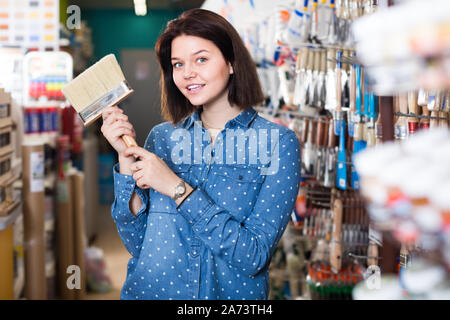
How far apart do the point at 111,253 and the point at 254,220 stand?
3.75m

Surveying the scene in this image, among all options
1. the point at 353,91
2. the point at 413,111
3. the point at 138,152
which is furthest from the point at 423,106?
the point at 138,152

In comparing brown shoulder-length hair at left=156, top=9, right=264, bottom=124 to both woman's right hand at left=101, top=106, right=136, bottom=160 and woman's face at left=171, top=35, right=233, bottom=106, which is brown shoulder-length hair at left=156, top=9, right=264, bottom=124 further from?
woman's right hand at left=101, top=106, right=136, bottom=160

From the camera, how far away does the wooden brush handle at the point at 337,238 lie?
222 centimetres

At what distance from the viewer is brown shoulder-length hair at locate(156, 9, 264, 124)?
4.42 ft

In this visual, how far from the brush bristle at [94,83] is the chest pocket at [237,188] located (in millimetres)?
348

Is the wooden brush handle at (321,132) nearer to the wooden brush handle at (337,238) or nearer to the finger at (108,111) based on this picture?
the wooden brush handle at (337,238)

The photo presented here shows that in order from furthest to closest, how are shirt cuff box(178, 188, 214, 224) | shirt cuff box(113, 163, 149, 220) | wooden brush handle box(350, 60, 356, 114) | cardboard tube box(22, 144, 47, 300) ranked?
1. cardboard tube box(22, 144, 47, 300)
2. wooden brush handle box(350, 60, 356, 114)
3. shirt cuff box(113, 163, 149, 220)
4. shirt cuff box(178, 188, 214, 224)

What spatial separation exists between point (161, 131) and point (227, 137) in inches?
7.8

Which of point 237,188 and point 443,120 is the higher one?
point 443,120

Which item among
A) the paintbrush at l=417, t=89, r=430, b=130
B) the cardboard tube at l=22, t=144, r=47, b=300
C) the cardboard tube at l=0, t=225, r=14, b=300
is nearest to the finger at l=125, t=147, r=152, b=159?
the paintbrush at l=417, t=89, r=430, b=130

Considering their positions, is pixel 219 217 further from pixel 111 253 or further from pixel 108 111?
pixel 111 253

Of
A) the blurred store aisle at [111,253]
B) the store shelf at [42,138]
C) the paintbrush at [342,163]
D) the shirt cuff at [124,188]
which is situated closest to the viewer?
the shirt cuff at [124,188]

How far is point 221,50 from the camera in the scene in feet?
4.49

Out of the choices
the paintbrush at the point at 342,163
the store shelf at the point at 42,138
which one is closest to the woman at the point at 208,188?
the paintbrush at the point at 342,163
